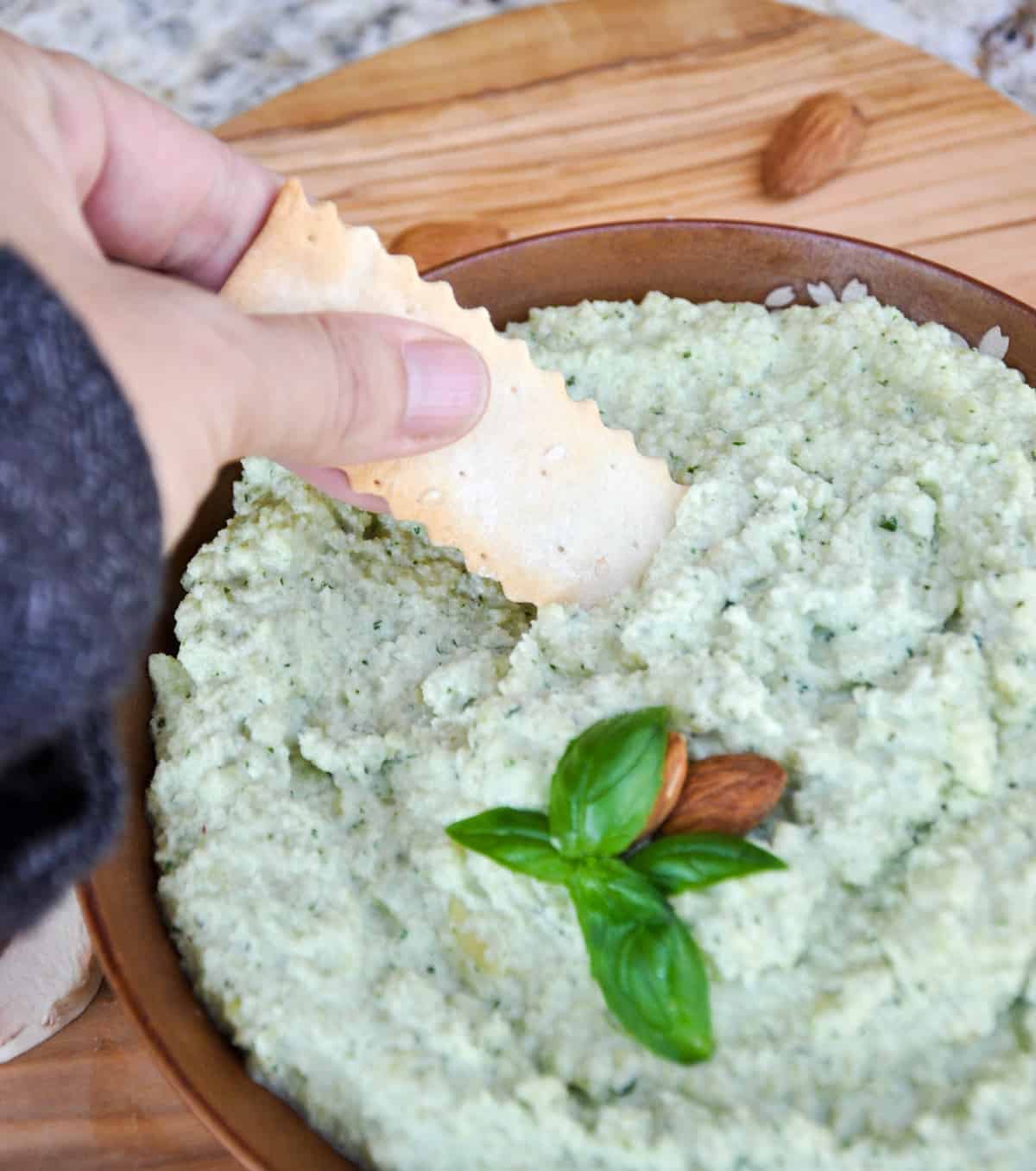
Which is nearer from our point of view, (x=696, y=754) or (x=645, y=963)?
(x=645, y=963)

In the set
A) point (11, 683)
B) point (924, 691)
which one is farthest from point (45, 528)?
point (924, 691)

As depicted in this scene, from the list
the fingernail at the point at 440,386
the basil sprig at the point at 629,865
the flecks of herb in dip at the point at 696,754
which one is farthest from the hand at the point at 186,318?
the basil sprig at the point at 629,865

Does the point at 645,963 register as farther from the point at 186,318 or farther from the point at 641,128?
the point at 641,128

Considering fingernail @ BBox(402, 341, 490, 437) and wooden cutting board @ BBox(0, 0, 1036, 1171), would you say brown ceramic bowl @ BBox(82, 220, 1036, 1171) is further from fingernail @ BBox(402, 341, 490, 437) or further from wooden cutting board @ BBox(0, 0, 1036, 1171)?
fingernail @ BBox(402, 341, 490, 437)

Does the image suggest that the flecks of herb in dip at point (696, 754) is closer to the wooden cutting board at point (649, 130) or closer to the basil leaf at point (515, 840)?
the basil leaf at point (515, 840)

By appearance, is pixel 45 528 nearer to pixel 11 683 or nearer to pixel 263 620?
pixel 11 683

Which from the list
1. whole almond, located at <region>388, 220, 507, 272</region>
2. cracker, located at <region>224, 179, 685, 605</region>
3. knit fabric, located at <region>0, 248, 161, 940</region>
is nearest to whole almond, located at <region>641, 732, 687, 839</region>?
cracker, located at <region>224, 179, 685, 605</region>

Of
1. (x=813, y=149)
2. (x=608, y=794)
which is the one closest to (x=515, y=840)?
(x=608, y=794)

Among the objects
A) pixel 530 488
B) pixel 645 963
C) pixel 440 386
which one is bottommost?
pixel 645 963
